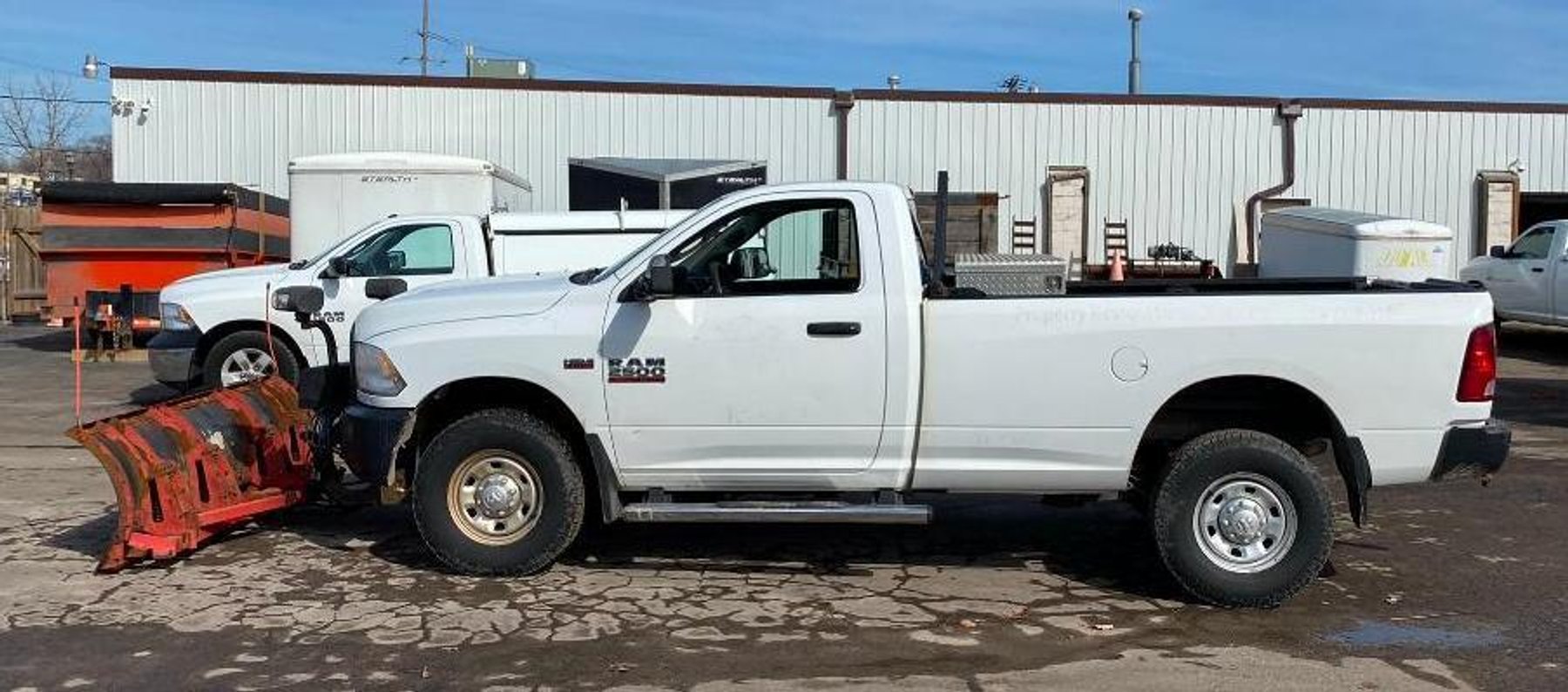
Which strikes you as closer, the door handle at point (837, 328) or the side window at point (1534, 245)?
the door handle at point (837, 328)

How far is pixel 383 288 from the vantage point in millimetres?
11586

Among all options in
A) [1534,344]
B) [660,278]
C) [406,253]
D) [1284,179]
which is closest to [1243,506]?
[660,278]

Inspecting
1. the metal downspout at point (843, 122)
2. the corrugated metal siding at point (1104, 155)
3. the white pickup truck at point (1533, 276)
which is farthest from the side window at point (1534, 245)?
the metal downspout at point (843, 122)

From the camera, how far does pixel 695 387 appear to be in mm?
6188

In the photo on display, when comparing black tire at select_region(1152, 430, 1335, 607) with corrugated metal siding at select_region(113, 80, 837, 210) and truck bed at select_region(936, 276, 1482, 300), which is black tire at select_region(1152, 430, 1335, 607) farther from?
corrugated metal siding at select_region(113, 80, 837, 210)

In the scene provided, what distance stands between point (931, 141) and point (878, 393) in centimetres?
1784

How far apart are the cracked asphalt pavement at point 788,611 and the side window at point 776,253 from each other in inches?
57.3

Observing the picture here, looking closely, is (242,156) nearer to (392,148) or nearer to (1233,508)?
(392,148)

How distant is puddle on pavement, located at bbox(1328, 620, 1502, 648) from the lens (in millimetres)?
5516

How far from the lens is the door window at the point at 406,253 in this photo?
11961 mm

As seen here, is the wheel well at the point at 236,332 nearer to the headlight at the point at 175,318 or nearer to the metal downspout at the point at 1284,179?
the headlight at the point at 175,318

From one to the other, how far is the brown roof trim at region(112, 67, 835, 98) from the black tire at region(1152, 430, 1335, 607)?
17889mm

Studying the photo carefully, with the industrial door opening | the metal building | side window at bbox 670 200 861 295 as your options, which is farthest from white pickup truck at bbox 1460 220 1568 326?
side window at bbox 670 200 861 295

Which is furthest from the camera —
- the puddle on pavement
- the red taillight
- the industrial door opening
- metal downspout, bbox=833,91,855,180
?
the industrial door opening
